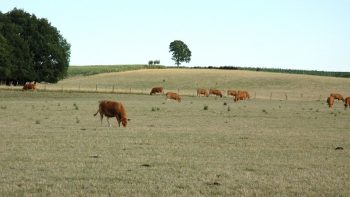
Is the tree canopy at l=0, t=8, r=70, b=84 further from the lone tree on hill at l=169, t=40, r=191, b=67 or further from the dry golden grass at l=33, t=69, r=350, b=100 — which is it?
the lone tree on hill at l=169, t=40, r=191, b=67

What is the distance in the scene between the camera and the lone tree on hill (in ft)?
552

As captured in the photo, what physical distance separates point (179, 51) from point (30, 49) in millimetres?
90849

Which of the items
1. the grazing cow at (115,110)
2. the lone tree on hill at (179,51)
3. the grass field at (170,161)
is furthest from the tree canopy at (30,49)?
the lone tree on hill at (179,51)

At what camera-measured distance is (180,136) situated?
838 inches

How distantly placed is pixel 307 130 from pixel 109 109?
350 inches

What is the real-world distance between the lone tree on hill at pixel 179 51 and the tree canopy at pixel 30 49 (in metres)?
83.9

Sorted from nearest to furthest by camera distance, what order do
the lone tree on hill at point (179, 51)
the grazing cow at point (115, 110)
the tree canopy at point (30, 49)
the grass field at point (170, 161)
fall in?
1. the grass field at point (170, 161)
2. the grazing cow at point (115, 110)
3. the tree canopy at point (30, 49)
4. the lone tree on hill at point (179, 51)

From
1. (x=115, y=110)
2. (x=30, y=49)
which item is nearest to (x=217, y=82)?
(x=30, y=49)

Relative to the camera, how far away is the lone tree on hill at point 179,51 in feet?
552

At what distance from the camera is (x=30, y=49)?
81062 mm

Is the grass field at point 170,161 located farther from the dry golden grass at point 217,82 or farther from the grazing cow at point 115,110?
the dry golden grass at point 217,82

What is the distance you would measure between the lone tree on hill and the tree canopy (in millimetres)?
83877

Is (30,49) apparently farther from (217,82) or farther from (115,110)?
(115,110)

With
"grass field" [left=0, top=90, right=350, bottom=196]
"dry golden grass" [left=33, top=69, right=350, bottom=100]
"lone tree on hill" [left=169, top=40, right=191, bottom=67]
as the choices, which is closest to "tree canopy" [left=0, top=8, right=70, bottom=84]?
"dry golden grass" [left=33, top=69, right=350, bottom=100]
